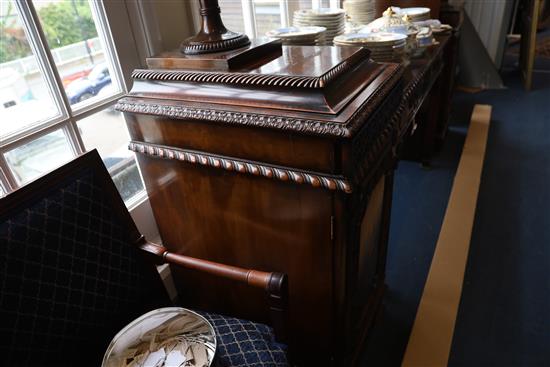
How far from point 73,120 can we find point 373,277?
101cm

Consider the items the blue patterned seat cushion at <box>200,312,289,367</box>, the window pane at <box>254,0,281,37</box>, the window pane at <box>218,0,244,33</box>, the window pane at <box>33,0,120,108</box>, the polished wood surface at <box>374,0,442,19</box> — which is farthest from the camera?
the polished wood surface at <box>374,0,442,19</box>

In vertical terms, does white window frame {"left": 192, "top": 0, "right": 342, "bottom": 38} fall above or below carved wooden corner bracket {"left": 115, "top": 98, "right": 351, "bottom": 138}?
above

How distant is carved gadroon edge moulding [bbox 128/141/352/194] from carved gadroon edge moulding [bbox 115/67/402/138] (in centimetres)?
9

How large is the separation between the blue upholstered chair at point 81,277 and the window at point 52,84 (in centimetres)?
19

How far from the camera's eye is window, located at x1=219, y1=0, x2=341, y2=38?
5.28ft

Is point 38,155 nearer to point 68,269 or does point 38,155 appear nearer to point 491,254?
point 68,269

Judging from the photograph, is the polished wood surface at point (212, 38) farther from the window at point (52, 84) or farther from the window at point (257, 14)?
the window at point (257, 14)

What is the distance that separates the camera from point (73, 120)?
1.06 meters

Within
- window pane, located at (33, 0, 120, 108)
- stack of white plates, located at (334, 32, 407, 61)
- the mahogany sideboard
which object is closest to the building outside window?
window pane, located at (33, 0, 120, 108)

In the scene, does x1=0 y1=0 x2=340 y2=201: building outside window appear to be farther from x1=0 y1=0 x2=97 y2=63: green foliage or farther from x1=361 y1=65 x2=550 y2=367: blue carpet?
x1=361 y1=65 x2=550 y2=367: blue carpet

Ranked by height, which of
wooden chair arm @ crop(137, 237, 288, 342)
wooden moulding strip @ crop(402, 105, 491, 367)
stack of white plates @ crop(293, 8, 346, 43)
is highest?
stack of white plates @ crop(293, 8, 346, 43)

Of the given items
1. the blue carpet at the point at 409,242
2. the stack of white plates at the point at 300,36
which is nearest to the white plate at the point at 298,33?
the stack of white plates at the point at 300,36

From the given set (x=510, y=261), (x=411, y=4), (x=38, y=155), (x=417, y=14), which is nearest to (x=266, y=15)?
(x=417, y=14)

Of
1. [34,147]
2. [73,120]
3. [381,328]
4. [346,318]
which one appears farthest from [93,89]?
[381,328]
